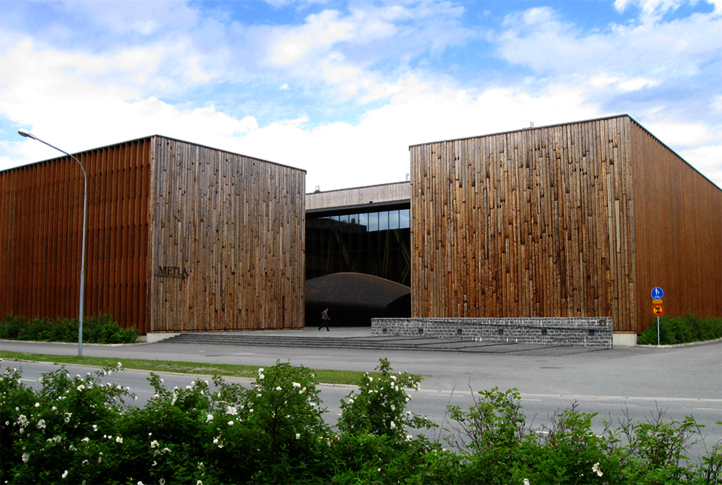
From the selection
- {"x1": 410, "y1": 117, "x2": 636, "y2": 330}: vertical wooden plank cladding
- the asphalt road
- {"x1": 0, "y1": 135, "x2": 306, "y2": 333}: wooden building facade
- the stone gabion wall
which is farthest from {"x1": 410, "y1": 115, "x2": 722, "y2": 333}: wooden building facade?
{"x1": 0, "y1": 135, "x2": 306, "y2": 333}: wooden building facade

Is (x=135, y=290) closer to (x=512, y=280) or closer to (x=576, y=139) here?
(x=512, y=280)

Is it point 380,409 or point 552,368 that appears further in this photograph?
point 552,368

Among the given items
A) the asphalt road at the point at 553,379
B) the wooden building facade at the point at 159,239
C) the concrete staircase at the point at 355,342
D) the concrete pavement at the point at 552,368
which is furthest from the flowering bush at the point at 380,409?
the wooden building facade at the point at 159,239

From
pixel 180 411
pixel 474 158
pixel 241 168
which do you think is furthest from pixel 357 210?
pixel 180 411

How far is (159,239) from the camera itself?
33781 mm

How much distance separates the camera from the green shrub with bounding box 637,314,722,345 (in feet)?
93.5

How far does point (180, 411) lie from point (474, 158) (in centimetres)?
3003

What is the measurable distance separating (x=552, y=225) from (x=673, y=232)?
853 cm

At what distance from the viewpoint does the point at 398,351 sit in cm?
2470

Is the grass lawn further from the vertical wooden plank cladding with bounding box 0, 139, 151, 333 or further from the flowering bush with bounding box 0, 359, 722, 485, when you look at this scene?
the vertical wooden plank cladding with bounding box 0, 139, 151, 333

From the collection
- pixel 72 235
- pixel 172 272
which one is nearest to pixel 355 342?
pixel 172 272

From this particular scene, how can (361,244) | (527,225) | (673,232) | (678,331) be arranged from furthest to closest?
(361,244) → (673,232) → (527,225) → (678,331)

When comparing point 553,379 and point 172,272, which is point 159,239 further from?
point 553,379

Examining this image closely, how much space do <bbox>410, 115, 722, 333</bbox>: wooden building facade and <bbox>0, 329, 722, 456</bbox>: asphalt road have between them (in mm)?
5283
